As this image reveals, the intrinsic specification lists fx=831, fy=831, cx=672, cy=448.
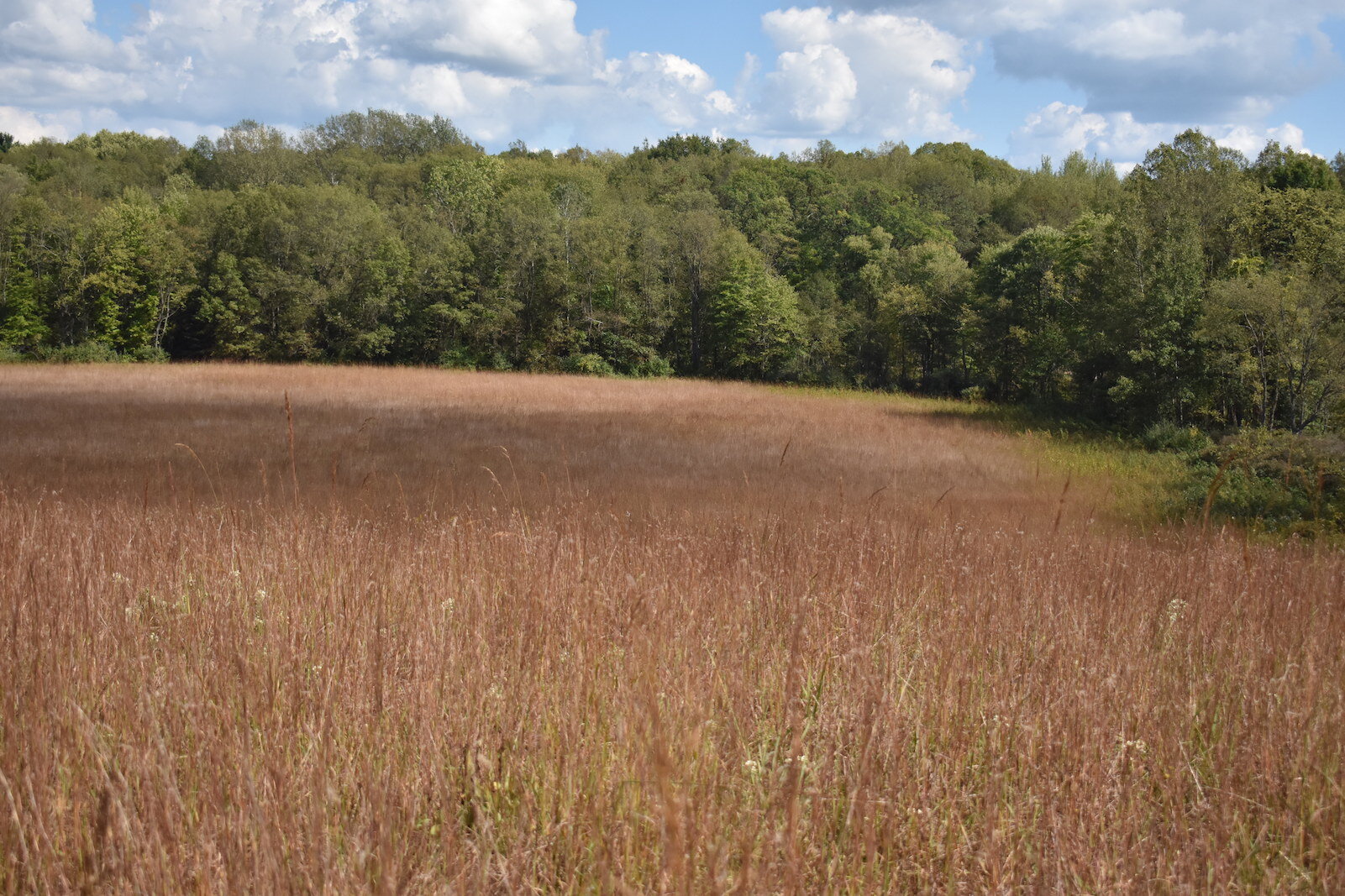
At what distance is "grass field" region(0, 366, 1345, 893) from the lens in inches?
73.2

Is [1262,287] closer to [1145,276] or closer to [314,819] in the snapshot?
[1145,276]

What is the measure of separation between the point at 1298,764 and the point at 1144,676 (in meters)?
0.61

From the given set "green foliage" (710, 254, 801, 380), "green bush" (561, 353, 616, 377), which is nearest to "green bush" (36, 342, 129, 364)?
"green bush" (561, 353, 616, 377)

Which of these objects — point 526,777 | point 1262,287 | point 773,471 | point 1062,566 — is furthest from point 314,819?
point 1262,287

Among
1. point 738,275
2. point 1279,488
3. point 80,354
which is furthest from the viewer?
point 738,275

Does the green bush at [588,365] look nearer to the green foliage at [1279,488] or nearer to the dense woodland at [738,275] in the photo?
the dense woodland at [738,275]

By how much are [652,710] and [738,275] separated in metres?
49.3

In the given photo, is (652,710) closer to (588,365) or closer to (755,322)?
(588,365)

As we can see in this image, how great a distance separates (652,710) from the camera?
1.40 m

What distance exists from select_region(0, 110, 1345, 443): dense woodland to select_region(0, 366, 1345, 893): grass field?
1841 centimetres

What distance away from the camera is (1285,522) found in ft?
37.9

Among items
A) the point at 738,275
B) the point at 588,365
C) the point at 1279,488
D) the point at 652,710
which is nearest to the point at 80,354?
the point at 588,365

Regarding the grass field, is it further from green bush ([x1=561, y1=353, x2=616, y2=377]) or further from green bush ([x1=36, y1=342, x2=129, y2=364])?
green bush ([x1=36, y1=342, x2=129, y2=364])

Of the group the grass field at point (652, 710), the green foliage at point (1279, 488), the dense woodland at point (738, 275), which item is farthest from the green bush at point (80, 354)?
the green foliage at point (1279, 488)
